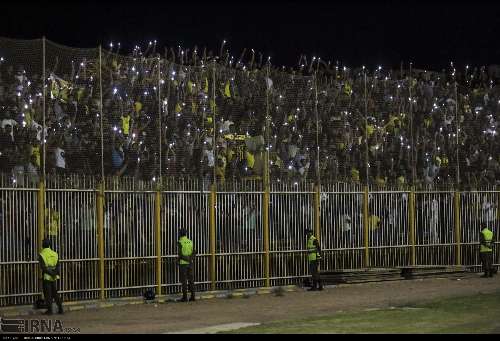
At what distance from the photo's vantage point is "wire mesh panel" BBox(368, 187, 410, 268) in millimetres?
27781

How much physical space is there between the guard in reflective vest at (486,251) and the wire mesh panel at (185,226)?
9.40 metres

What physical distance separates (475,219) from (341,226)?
6.00m

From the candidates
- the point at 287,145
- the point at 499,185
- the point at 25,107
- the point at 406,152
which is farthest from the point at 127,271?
the point at 499,185

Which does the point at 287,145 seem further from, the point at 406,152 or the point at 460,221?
the point at 460,221

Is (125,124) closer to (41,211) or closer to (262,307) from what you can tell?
(41,211)

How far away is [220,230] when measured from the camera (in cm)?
2425

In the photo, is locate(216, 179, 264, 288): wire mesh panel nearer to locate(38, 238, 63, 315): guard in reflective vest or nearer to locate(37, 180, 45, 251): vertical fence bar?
locate(37, 180, 45, 251): vertical fence bar

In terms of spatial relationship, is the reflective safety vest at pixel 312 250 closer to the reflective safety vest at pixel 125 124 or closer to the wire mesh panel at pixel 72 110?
the reflective safety vest at pixel 125 124

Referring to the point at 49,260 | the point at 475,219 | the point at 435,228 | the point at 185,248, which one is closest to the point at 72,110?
the point at 185,248

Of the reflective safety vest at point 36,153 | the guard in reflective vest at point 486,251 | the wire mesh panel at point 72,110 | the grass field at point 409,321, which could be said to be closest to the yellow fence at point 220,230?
the reflective safety vest at point 36,153

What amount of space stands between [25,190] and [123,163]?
3.28 meters

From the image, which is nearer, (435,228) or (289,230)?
(289,230)

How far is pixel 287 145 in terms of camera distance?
26844 millimetres

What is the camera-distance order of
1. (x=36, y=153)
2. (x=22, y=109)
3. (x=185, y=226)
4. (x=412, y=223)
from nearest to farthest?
(x=36, y=153)
(x=22, y=109)
(x=185, y=226)
(x=412, y=223)
